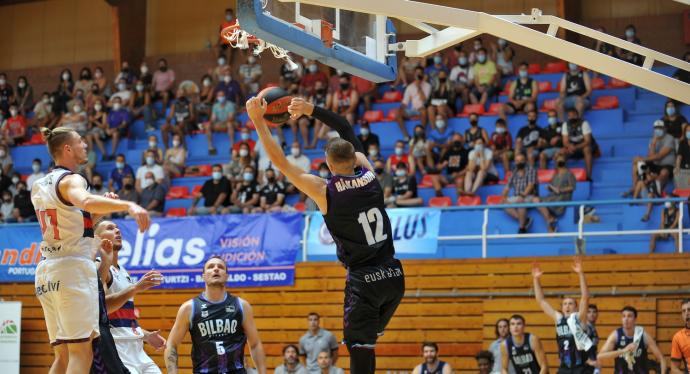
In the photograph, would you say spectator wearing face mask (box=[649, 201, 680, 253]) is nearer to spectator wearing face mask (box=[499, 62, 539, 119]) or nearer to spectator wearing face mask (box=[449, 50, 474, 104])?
spectator wearing face mask (box=[499, 62, 539, 119])

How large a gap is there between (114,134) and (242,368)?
13391 mm

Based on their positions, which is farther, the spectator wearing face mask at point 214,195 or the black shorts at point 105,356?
the spectator wearing face mask at point 214,195

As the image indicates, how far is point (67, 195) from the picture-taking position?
651 centimetres

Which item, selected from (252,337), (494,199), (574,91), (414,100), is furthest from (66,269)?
(414,100)

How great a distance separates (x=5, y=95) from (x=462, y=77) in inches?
434

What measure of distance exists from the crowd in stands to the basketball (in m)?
8.79

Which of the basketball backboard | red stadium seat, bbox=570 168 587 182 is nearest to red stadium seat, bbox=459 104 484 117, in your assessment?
red stadium seat, bbox=570 168 587 182

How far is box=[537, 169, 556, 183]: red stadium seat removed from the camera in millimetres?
16278

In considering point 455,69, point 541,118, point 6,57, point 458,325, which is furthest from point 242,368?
point 6,57

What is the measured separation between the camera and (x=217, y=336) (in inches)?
340

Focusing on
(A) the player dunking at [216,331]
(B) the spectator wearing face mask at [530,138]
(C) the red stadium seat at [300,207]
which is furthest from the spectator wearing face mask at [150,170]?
(A) the player dunking at [216,331]

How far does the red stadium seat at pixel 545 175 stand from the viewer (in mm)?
16278

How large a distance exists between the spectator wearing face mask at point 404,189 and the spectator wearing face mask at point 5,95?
10933mm

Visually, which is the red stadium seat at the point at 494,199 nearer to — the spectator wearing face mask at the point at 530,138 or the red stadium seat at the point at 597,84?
the spectator wearing face mask at the point at 530,138
